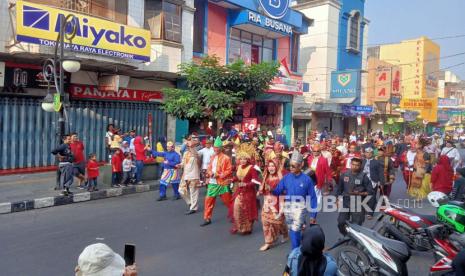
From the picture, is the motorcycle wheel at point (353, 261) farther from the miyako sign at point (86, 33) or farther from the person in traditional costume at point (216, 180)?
the miyako sign at point (86, 33)

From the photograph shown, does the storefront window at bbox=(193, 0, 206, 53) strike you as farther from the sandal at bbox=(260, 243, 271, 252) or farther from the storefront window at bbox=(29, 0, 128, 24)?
the sandal at bbox=(260, 243, 271, 252)

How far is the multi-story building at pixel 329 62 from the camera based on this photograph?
24.8 m

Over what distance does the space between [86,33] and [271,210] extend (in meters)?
8.48

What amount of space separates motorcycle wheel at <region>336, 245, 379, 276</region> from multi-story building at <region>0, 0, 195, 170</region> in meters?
8.27

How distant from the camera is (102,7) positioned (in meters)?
13.8

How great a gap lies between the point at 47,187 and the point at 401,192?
1022 centimetres

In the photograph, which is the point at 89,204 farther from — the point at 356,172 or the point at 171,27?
the point at 171,27

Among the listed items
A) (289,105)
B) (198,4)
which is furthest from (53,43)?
(289,105)

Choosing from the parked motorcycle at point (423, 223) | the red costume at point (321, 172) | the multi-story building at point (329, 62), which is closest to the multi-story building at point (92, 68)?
the red costume at point (321, 172)

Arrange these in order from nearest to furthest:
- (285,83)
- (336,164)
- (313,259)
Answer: (313,259), (336,164), (285,83)

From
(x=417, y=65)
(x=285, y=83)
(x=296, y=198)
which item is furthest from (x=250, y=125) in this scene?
(x=417, y=65)

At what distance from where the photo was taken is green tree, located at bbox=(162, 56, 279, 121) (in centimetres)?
1255

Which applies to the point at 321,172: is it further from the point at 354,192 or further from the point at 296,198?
the point at 296,198

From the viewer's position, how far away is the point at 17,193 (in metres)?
9.43
